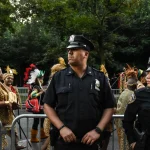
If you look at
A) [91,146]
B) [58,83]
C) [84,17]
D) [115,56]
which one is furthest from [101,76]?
[115,56]

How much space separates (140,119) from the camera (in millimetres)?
3719

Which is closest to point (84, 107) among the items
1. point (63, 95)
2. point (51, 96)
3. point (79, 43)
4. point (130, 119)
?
point (63, 95)

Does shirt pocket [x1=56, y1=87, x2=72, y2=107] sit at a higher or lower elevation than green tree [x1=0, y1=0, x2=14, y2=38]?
lower

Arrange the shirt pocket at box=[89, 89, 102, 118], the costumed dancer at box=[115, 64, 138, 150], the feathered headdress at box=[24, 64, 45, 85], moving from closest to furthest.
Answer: the shirt pocket at box=[89, 89, 102, 118] → the costumed dancer at box=[115, 64, 138, 150] → the feathered headdress at box=[24, 64, 45, 85]

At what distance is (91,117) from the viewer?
3.75 metres

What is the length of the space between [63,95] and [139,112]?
30.2 inches

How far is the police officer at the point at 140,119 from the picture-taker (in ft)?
12.0

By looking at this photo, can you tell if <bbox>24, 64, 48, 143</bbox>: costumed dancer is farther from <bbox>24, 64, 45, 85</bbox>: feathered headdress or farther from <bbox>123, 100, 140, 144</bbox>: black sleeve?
<bbox>123, 100, 140, 144</bbox>: black sleeve

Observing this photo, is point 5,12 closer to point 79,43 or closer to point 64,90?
point 79,43

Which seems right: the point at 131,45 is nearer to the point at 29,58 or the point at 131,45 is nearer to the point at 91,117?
the point at 29,58

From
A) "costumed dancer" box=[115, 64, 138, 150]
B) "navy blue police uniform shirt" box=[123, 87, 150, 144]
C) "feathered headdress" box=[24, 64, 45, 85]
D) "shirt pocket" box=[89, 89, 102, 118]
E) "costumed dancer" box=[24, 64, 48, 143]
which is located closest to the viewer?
"navy blue police uniform shirt" box=[123, 87, 150, 144]

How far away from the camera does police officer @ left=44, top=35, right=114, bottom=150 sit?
3.72 metres

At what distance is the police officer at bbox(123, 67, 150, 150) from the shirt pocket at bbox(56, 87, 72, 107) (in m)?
0.63

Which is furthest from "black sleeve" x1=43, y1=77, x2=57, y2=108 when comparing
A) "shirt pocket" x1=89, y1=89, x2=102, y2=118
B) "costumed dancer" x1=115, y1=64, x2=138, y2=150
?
"costumed dancer" x1=115, y1=64, x2=138, y2=150
